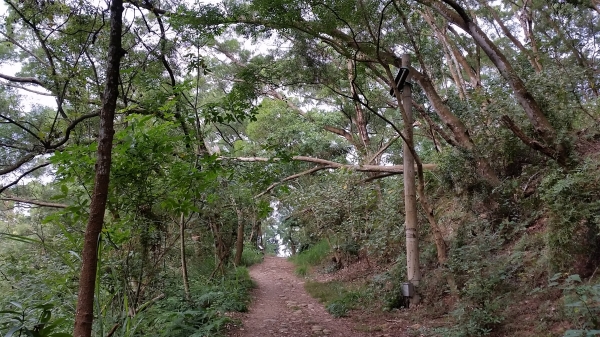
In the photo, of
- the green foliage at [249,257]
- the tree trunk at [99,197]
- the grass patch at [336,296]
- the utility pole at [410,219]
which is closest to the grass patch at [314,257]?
the green foliage at [249,257]

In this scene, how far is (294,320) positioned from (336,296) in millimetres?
1614

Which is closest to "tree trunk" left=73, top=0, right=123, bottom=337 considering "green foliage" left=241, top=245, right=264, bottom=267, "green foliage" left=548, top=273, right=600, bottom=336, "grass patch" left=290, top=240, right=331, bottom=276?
"green foliage" left=548, top=273, right=600, bottom=336

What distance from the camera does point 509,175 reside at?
6621 millimetres

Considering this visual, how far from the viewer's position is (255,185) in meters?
4.31

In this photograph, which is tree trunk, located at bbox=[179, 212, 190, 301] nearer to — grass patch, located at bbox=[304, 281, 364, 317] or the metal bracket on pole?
grass patch, located at bbox=[304, 281, 364, 317]

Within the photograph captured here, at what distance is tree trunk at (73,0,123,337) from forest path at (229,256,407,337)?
3152mm

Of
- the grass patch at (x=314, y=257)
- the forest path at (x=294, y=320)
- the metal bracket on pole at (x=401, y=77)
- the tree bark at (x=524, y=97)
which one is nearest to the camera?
the forest path at (x=294, y=320)

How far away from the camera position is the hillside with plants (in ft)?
10.5

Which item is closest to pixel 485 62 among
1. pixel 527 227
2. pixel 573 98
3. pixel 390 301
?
pixel 573 98

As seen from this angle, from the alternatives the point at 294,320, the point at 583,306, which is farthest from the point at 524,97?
the point at 294,320

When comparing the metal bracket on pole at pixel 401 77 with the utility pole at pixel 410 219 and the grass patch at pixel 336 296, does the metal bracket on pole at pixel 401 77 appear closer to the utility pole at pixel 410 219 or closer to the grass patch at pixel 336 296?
the utility pole at pixel 410 219

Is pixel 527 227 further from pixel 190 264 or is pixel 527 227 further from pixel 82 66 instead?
pixel 82 66

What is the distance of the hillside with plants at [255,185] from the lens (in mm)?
3189

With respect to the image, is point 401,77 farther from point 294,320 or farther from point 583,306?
point 294,320
